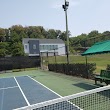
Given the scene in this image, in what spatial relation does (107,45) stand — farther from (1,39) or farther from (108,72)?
(1,39)

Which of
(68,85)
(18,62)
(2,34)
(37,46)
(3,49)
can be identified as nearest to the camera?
(68,85)

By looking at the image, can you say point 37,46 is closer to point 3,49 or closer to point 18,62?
point 3,49

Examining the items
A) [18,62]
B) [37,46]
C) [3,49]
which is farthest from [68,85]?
[37,46]

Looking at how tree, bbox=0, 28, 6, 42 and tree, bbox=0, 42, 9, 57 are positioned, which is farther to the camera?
tree, bbox=0, 28, 6, 42

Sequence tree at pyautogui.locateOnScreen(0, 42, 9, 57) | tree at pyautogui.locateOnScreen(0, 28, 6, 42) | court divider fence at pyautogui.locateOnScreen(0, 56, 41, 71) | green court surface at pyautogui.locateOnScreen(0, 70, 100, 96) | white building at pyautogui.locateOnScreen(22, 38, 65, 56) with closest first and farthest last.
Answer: green court surface at pyautogui.locateOnScreen(0, 70, 100, 96)
court divider fence at pyautogui.locateOnScreen(0, 56, 41, 71)
tree at pyautogui.locateOnScreen(0, 42, 9, 57)
white building at pyautogui.locateOnScreen(22, 38, 65, 56)
tree at pyautogui.locateOnScreen(0, 28, 6, 42)

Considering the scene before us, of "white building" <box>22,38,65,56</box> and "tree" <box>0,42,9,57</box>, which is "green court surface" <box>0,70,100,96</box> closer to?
"tree" <box>0,42,9,57</box>

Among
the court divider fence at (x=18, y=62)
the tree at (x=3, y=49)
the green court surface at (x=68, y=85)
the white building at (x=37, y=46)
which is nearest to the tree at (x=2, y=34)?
the tree at (x=3, y=49)

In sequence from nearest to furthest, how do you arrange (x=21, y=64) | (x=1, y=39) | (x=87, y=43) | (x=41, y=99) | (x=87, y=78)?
(x=41, y=99) < (x=87, y=78) < (x=87, y=43) < (x=21, y=64) < (x=1, y=39)

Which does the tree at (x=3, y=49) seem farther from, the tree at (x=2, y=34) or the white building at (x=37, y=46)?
the tree at (x=2, y=34)

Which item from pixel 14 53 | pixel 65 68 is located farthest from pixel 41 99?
pixel 14 53

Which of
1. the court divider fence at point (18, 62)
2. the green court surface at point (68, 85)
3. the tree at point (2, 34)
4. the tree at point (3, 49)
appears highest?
the tree at point (2, 34)

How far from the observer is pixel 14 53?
5884 centimetres

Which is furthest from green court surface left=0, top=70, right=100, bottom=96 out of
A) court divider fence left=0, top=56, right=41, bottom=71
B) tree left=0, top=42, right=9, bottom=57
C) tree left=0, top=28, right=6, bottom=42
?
tree left=0, top=28, right=6, bottom=42

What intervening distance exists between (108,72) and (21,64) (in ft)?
85.7
